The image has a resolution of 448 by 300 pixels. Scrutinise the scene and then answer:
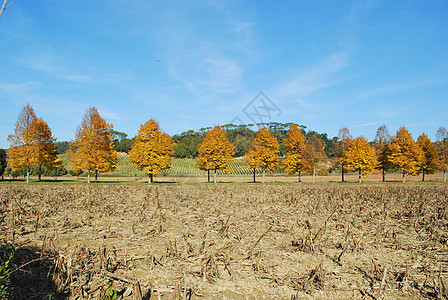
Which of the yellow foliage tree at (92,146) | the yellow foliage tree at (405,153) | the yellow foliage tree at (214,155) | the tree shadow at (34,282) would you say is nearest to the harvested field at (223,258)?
the tree shadow at (34,282)

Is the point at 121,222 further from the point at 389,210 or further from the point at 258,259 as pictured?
the point at 389,210

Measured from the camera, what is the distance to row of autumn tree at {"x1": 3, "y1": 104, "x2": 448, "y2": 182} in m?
39.8

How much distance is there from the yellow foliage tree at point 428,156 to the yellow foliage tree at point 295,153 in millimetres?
25165

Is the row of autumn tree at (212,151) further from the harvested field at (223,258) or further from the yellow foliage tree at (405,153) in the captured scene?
the harvested field at (223,258)

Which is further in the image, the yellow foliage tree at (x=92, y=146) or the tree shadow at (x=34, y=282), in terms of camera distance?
the yellow foliage tree at (x=92, y=146)

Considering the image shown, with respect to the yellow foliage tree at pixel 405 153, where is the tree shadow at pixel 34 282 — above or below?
below

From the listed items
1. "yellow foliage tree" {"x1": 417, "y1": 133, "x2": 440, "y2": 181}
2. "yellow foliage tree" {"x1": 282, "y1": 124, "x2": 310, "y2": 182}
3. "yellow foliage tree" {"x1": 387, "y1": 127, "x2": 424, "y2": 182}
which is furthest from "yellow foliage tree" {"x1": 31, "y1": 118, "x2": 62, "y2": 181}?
"yellow foliage tree" {"x1": 417, "y1": 133, "x2": 440, "y2": 181}

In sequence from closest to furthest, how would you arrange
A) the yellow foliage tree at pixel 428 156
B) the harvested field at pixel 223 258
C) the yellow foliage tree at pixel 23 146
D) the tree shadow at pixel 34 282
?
→ the tree shadow at pixel 34 282
the harvested field at pixel 223 258
the yellow foliage tree at pixel 23 146
the yellow foliage tree at pixel 428 156

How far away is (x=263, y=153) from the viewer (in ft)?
158

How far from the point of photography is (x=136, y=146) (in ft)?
143

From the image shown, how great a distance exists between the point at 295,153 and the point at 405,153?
2170cm

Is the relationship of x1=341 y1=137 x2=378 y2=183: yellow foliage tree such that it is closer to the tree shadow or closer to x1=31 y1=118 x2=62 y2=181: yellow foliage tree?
x1=31 y1=118 x2=62 y2=181: yellow foliage tree

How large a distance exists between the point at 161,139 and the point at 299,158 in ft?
83.0

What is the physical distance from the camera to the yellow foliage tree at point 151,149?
Result: 43094 mm
